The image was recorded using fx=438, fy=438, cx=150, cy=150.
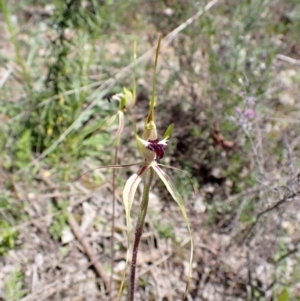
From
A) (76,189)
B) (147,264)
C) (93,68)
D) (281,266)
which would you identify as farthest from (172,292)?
(93,68)

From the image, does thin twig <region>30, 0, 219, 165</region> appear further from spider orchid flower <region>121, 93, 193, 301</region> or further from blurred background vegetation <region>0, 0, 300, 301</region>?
spider orchid flower <region>121, 93, 193, 301</region>

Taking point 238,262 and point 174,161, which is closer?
point 238,262

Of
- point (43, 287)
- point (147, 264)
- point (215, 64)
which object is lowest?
point (147, 264)

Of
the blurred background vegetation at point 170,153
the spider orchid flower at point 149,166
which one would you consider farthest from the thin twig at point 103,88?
the spider orchid flower at point 149,166

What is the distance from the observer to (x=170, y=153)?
2.48m

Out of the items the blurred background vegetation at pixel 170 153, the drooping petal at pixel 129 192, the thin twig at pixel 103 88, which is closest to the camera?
the drooping petal at pixel 129 192

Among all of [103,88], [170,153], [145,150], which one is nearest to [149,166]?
[145,150]

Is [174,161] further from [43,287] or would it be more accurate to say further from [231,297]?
[43,287]

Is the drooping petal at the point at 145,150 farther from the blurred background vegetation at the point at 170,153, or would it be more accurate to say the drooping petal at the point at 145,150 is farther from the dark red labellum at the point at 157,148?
the blurred background vegetation at the point at 170,153

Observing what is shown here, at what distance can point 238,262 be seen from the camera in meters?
2.13

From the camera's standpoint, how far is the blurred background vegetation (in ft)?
6.50

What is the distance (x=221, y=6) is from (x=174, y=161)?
1678 millimetres

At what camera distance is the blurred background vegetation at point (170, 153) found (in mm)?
1982

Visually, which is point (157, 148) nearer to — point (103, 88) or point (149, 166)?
point (149, 166)
